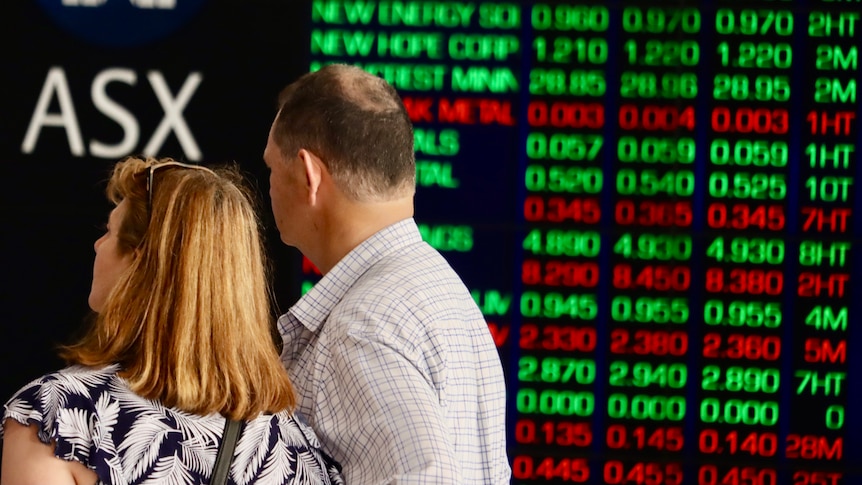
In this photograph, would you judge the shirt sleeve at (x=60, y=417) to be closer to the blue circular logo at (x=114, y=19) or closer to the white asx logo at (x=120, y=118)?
the white asx logo at (x=120, y=118)

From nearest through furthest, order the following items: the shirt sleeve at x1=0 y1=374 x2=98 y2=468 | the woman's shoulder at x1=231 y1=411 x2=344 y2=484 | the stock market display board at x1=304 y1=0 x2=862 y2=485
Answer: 1. the shirt sleeve at x1=0 y1=374 x2=98 y2=468
2. the woman's shoulder at x1=231 y1=411 x2=344 y2=484
3. the stock market display board at x1=304 y1=0 x2=862 y2=485

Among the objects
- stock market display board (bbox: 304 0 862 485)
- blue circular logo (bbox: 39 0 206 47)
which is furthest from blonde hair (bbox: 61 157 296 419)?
blue circular logo (bbox: 39 0 206 47)

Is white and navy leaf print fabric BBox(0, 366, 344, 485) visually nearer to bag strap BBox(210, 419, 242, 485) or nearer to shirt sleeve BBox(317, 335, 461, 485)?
bag strap BBox(210, 419, 242, 485)

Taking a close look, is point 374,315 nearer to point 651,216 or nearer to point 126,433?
point 126,433

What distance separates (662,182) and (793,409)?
0.69 m

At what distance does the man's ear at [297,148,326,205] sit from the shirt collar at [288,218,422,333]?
10 centimetres

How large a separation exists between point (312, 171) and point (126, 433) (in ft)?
1.66

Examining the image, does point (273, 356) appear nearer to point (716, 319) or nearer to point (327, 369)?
point (327, 369)

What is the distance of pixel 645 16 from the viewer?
2875mm

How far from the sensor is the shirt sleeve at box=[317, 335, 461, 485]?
4.25 feet

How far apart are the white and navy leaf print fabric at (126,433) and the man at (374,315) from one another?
0.13 meters

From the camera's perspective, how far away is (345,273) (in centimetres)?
155

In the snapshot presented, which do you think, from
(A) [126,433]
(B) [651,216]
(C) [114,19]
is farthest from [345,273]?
(C) [114,19]

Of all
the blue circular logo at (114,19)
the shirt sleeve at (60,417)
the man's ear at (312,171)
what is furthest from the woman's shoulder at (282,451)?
the blue circular logo at (114,19)
